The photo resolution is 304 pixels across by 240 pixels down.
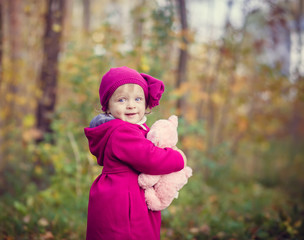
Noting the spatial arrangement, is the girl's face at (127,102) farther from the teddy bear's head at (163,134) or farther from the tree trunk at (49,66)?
the tree trunk at (49,66)

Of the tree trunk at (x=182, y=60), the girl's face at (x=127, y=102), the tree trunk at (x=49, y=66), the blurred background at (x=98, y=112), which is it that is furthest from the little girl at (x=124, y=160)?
the tree trunk at (x=182, y=60)

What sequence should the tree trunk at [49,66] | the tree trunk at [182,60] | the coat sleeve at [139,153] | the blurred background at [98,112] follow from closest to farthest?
the coat sleeve at [139,153], the blurred background at [98,112], the tree trunk at [49,66], the tree trunk at [182,60]

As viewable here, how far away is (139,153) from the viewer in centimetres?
182

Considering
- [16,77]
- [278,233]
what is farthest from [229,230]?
[16,77]

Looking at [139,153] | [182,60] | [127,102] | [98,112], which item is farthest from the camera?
[182,60]

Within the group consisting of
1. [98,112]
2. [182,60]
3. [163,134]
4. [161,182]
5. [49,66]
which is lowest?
[161,182]

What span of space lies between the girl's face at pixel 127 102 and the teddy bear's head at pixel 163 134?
0.15m

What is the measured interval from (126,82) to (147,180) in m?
0.64

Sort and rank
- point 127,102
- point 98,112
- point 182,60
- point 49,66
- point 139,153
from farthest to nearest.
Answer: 1. point 182,60
2. point 49,66
3. point 98,112
4. point 127,102
5. point 139,153

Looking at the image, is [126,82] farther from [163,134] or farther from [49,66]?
[49,66]

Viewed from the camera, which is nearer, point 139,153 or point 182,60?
point 139,153

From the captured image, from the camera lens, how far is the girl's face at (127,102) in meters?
1.91

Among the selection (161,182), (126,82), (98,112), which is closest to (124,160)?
(161,182)

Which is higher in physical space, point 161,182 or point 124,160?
point 124,160
